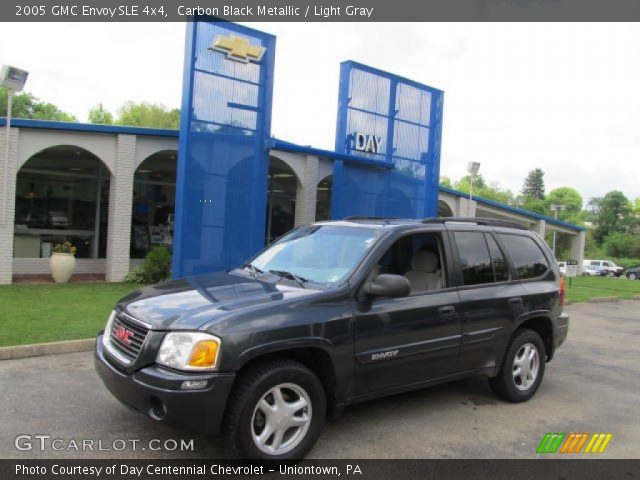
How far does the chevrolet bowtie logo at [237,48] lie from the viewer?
11930mm

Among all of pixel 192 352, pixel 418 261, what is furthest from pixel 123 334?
pixel 418 261

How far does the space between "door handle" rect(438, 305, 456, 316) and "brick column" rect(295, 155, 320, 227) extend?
36.7 ft

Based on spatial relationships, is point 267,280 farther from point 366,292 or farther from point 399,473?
point 399,473

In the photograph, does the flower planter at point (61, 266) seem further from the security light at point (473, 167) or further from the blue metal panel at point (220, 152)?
the security light at point (473, 167)

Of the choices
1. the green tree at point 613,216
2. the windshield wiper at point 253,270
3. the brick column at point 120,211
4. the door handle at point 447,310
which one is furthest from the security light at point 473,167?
the green tree at point 613,216

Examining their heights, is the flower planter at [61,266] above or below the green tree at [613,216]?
below

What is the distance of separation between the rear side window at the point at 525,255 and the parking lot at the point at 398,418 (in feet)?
4.35

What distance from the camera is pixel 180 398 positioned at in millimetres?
3381

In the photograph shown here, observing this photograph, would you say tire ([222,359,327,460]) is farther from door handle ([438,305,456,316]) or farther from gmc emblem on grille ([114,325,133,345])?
door handle ([438,305,456,316])

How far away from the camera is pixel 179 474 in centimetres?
364

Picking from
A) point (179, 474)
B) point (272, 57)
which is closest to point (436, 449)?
point (179, 474)

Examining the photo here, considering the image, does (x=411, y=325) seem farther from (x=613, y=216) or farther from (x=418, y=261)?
(x=613, y=216)

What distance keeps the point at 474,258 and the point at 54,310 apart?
684 cm

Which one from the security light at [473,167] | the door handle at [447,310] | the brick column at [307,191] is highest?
the security light at [473,167]
